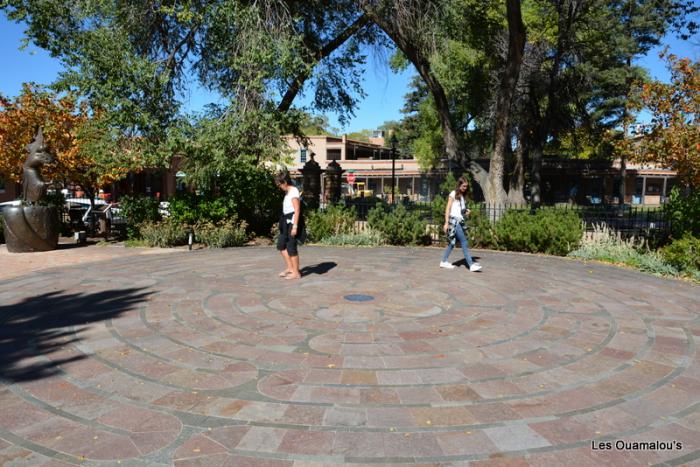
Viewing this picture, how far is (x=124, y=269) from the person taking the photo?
8578 mm

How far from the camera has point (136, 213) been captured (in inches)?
492

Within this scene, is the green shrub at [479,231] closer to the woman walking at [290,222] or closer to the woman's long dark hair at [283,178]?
the woman walking at [290,222]

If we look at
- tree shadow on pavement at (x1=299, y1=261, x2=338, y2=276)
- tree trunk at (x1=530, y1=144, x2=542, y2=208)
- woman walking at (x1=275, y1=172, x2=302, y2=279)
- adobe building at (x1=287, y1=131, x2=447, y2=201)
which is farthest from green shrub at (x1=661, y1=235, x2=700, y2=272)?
adobe building at (x1=287, y1=131, x2=447, y2=201)

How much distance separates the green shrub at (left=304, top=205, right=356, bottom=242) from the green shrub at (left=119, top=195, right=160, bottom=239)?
13.3 ft

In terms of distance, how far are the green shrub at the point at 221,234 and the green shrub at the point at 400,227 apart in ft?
10.9

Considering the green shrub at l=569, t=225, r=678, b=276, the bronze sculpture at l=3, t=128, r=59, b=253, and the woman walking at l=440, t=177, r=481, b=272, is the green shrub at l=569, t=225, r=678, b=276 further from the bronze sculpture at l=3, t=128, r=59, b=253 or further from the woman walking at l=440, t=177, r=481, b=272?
the bronze sculpture at l=3, t=128, r=59, b=253

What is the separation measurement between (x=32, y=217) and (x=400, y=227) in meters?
8.40

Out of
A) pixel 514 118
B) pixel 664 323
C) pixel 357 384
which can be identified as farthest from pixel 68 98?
pixel 514 118

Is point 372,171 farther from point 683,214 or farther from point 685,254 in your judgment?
point 685,254

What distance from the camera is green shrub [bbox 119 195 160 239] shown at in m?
12.5

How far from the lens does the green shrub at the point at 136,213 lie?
12.5 meters

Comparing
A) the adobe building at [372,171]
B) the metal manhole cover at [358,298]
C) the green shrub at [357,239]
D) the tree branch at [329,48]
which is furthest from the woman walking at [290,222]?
the adobe building at [372,171]

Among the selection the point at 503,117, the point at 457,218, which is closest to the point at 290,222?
the point at 457,218

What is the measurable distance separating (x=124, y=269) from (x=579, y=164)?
35.0m
